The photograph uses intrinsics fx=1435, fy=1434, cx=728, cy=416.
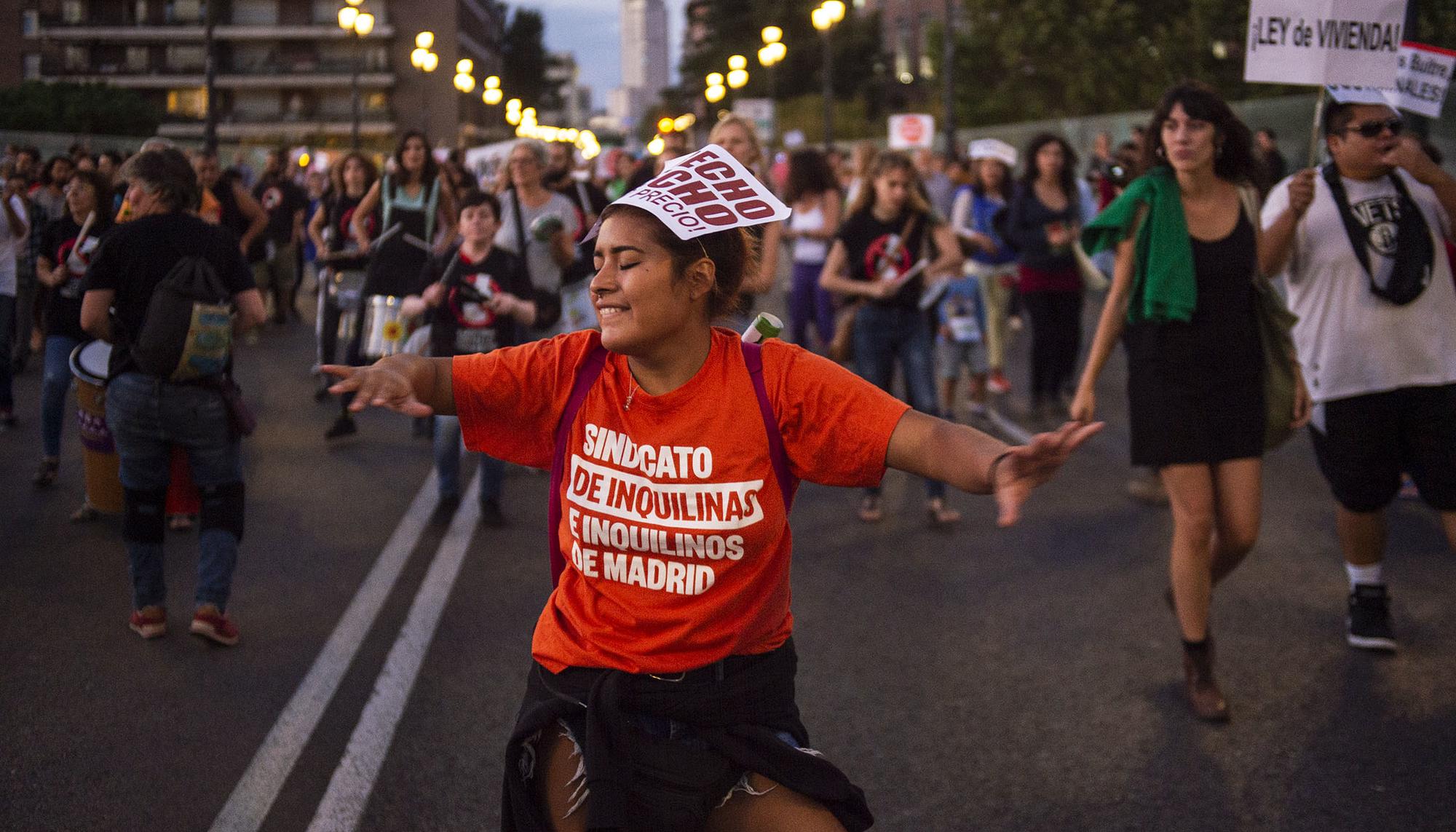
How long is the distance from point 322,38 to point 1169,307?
8776 centimetres

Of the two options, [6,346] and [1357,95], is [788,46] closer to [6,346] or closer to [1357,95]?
[6,346]

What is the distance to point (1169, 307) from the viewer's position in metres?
5.05

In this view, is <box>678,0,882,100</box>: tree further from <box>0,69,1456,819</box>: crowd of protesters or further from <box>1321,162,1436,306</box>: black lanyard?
<box>1321,162,1436,306</box>: black lanyard

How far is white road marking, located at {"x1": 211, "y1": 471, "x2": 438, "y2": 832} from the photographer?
428 centimetres

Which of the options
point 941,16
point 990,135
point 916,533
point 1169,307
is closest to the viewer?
point 1169,307

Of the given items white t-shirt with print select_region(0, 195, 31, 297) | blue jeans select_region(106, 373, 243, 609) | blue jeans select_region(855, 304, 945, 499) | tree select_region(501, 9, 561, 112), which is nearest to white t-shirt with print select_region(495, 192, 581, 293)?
blue jeans select_region(855, 304, 945, 499)

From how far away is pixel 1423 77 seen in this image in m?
6.92

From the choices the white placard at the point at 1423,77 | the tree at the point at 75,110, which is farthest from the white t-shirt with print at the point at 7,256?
the white placard at the point at 1423,77

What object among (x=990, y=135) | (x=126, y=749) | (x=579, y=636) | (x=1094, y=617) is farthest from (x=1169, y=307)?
(x=990, y=135)

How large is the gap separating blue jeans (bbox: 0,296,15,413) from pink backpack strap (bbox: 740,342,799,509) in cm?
858

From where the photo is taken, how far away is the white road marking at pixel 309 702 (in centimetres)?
428

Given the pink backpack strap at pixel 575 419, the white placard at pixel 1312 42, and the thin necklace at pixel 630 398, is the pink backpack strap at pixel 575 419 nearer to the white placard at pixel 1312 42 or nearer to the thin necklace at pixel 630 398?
the thin necklace at pixel 630 398

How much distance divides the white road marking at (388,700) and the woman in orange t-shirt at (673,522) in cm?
167

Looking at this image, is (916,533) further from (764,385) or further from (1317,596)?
(764,385)
